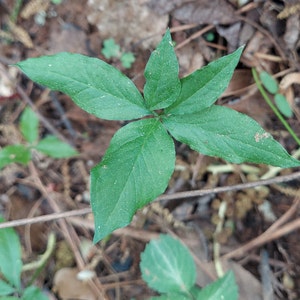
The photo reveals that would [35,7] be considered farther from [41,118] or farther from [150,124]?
[150,124]

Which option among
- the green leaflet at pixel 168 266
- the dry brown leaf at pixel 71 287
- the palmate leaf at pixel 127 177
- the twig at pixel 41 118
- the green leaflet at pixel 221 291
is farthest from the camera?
the twig at pixel 41 118

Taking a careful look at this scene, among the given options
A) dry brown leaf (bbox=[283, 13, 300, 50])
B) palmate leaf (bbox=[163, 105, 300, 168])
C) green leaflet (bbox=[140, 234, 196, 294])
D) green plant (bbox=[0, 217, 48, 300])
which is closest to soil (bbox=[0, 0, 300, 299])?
dry brown leaf (bbox=[283, 13, 300, 50])

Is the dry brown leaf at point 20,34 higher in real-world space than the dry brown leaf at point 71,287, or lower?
higher

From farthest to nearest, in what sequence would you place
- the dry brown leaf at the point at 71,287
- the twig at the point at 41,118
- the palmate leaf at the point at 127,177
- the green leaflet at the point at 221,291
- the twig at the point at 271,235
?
the twig at the point at 41,118 → the dry brown leaf at the point at 71,287 → the twig at the point at 271,235 → the green leaflet at the point at 221,291 → the palmate leaf at the point at 127,177

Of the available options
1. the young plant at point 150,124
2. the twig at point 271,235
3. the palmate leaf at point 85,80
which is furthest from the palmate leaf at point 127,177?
the twig at point 271,235

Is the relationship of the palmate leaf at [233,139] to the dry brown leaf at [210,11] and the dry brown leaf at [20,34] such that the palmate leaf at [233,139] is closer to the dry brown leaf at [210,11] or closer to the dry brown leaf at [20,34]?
the dry brown leaf at [210,11]

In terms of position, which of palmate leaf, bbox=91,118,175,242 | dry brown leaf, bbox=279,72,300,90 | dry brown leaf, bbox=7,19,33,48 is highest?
dry brown leaf, bbox=7,19,33,48

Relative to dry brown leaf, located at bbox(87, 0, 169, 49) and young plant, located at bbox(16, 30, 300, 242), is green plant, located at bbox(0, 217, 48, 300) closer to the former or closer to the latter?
young plant, located at bbox(16, 30, 300, 242)
